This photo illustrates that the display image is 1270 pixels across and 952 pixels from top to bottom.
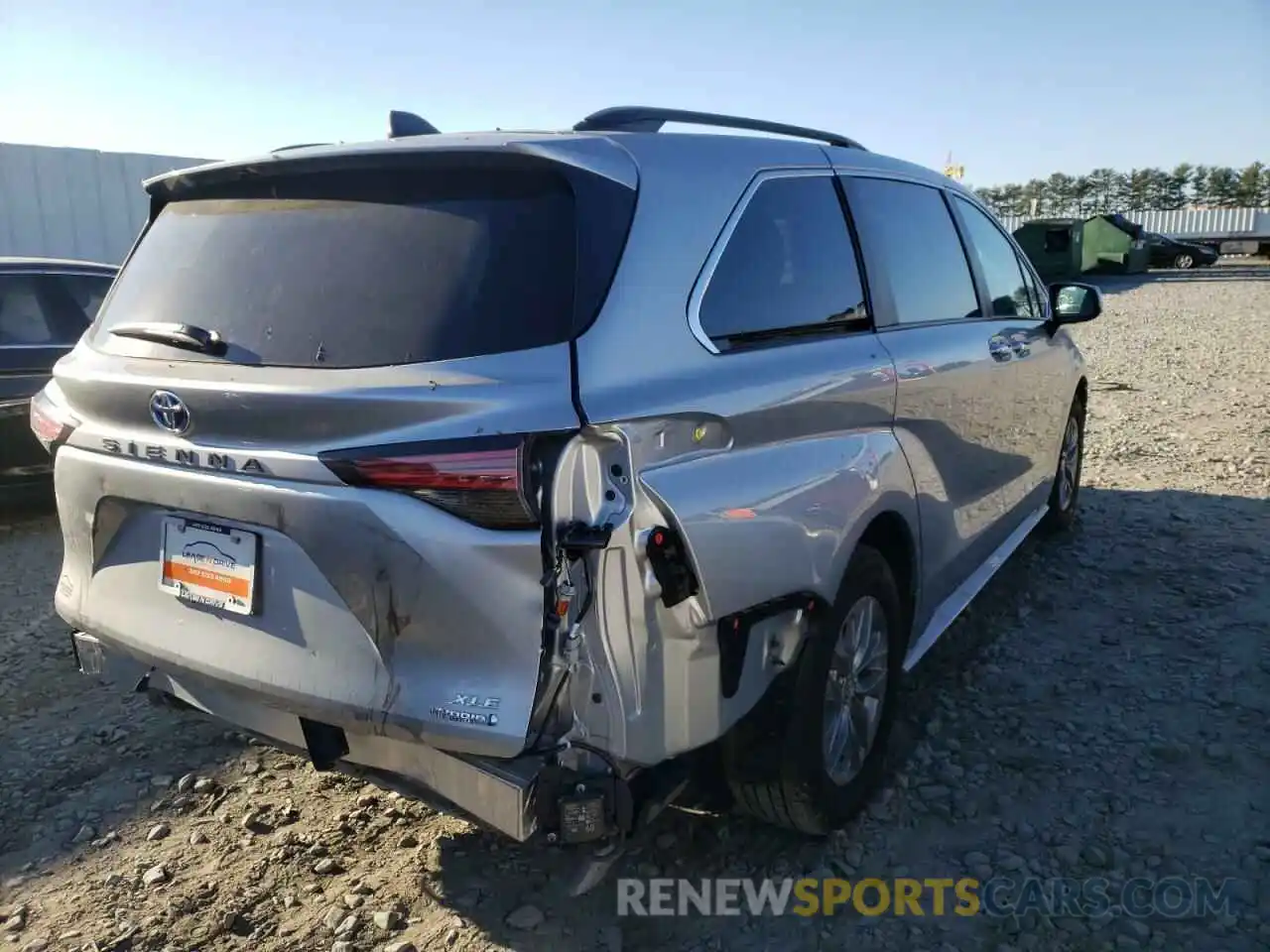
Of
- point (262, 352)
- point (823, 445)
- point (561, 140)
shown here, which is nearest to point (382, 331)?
point (262, 352)

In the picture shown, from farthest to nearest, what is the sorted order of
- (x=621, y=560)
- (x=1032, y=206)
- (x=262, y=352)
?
(x=1032, y=206), (x=262, y=352), (x=621, y=560)

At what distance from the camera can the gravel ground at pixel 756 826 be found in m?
2.56

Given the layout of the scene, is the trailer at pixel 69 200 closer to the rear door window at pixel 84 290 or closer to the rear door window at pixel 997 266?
the rear door window at pixel 84 290

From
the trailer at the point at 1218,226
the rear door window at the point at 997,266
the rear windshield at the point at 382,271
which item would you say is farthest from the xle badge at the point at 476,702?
the trailer at the point at 1218,226

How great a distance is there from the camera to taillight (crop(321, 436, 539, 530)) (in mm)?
1895

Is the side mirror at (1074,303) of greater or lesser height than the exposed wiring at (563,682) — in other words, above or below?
above

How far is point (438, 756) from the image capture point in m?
2.06

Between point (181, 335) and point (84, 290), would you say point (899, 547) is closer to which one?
point (181, 335)

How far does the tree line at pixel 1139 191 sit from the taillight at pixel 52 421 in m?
62.5

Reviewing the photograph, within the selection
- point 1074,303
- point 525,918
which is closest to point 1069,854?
point 525,918

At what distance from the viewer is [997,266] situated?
14.5ft

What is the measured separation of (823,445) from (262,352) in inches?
54.7

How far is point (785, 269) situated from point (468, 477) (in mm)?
1186

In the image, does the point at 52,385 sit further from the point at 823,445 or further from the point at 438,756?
the point at 823,445
